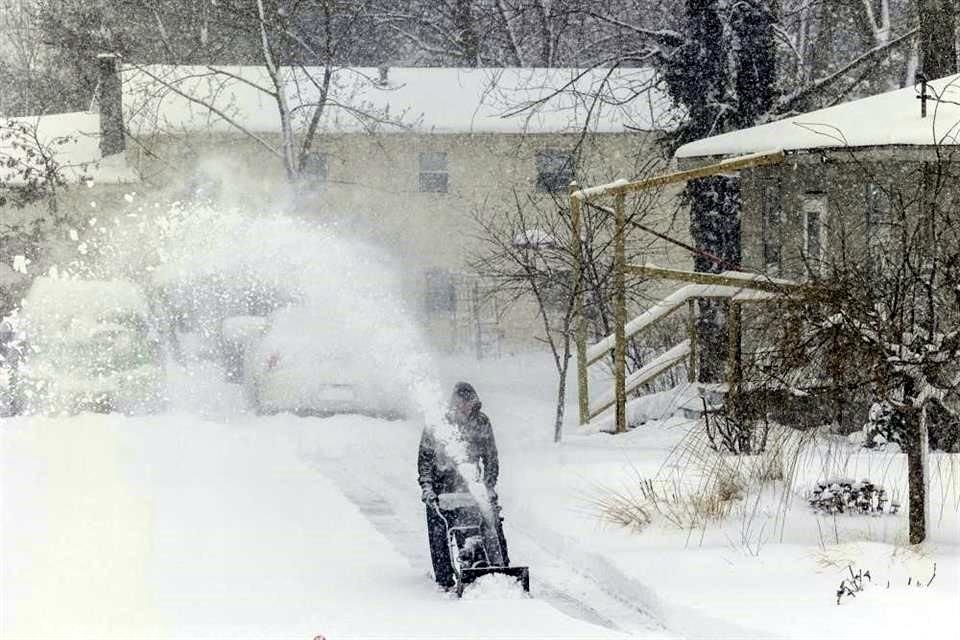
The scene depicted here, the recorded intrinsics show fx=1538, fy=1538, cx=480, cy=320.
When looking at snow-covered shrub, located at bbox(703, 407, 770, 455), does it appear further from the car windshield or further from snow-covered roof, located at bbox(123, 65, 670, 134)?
snow-covered roof, located at bbox(123, 65, 670, 134)

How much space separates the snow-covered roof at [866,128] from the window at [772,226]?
171cm

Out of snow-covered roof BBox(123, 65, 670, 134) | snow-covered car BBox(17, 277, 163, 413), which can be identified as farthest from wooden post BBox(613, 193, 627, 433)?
snow-covered roof BBox(123, 65, 670, 134)

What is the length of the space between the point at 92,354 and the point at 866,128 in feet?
33.2

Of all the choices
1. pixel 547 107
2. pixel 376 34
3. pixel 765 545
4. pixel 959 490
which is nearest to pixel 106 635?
pixel 765 545

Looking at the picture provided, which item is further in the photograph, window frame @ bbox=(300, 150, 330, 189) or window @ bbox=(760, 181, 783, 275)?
window frame @ bbox=(300, 150, 330, 189)

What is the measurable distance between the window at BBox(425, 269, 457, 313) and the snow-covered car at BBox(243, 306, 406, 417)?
1626 cm

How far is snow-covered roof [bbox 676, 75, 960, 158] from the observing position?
46.6ft

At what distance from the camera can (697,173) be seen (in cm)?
1647

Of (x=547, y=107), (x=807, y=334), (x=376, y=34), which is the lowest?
(x=807, y=334)

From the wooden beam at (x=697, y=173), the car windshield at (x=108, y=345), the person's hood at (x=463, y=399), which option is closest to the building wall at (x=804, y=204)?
the wooden beam at (x=697, y=173)

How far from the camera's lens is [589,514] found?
13.3m

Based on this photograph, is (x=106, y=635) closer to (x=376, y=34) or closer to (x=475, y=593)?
(x=475, y=593)

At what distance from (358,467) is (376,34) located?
106 feet

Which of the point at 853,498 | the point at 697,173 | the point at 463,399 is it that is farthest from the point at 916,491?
the point at 697,173
